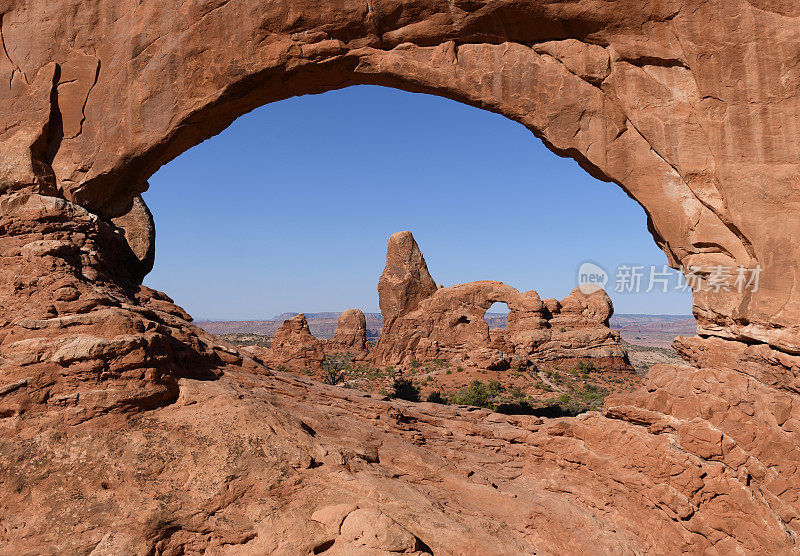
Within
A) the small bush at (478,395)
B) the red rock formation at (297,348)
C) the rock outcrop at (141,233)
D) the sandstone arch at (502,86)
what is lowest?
the small bush at (478,395)

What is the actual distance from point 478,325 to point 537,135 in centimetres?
3468

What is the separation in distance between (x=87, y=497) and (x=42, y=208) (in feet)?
20.3

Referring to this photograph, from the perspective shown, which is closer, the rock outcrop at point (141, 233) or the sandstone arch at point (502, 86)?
the sandstone arch at point (502, 86)

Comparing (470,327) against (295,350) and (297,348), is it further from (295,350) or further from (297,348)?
(295,350)

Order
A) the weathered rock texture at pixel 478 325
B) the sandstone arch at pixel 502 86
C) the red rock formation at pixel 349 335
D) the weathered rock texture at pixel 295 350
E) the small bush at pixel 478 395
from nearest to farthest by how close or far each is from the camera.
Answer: the sandstone arch at pixel 502 86, the small bush at pixel 478 395, the weathered rock texture at pixel 295 350, the weathered rock texture at pixel 478 325, the red rock formation at pixel 349 335

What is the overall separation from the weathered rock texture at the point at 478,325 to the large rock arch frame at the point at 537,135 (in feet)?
95.6

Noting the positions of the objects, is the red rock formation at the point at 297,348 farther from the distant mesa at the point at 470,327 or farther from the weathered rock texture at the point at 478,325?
the weathered rock texture at the point at 478,325

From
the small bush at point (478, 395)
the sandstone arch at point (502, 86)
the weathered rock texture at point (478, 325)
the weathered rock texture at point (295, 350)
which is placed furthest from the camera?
the weathered rock texture at point (478, 325)

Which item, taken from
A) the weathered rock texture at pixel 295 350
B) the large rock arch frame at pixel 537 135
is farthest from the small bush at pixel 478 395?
the large rock arch frame at pixel 537 135

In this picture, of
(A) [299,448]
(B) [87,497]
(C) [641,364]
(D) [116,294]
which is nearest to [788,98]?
(A) [299,448]

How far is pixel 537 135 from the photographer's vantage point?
31.9 ft

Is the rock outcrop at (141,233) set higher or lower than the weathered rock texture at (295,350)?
higher

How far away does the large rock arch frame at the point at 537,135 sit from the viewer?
706 centimetres

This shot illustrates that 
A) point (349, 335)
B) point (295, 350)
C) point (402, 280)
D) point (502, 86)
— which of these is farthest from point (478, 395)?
point (349, 335)
